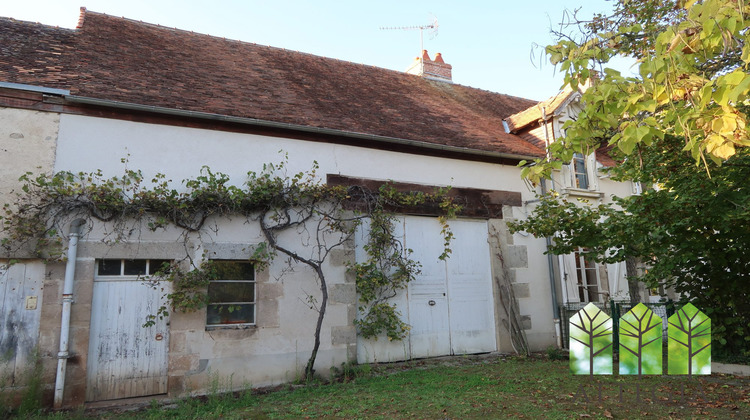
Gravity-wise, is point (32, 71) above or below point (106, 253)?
above

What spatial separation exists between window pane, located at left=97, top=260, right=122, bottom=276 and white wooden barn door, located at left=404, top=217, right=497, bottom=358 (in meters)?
4.25

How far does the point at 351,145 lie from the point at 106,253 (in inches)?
151

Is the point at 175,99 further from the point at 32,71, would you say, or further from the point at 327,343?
the point at 327,343

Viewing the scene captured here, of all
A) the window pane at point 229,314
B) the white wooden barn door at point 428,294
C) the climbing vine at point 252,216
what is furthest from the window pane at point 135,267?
the white wooden barn door at point 428,294

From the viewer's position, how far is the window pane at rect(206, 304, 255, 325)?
6.80m

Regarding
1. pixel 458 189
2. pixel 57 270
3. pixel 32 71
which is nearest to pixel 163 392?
pixel 57 270

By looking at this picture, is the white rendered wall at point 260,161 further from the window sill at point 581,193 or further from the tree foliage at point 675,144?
the tree foliage at point 675,144

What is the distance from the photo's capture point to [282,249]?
279 inches

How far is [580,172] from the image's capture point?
10.8 m

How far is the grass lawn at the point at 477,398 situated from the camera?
4904 millimetres

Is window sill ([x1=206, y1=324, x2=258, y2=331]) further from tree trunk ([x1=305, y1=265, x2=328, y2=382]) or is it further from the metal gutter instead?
the metal gutter

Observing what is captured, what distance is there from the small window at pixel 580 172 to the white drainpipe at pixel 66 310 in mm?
9113

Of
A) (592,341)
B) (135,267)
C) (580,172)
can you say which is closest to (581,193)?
(580,172)

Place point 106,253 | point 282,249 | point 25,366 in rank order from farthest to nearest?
point 282,249
point 106,253
point 25,366
